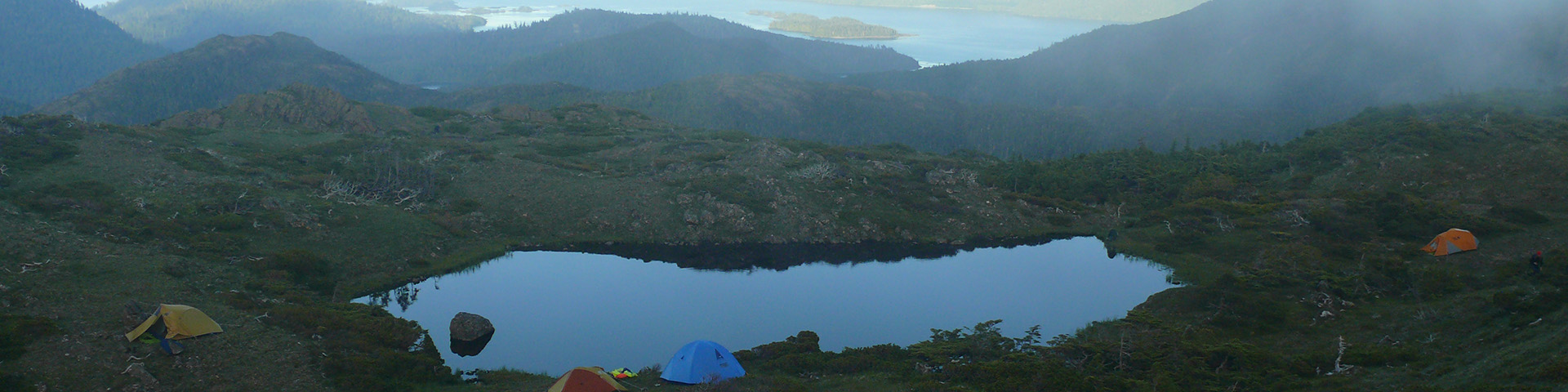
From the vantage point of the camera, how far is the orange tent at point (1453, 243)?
171 feet

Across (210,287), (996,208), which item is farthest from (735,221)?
(210,287)

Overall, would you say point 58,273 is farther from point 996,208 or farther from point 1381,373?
point 996,208

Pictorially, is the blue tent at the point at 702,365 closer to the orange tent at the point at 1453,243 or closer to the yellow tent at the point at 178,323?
the yellow tent at the point at 178,323

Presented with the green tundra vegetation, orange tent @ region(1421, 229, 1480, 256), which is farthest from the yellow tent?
orange tent @ region(1421, 229, 1480, 256)

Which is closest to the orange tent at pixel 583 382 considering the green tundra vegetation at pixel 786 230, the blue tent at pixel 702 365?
the green tundra vegetation at pixel 786 230

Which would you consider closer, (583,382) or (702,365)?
(583,382)

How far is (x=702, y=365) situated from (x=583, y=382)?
5.35 metres

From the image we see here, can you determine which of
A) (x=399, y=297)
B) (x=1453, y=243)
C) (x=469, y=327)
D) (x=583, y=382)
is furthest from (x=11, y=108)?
(x=1453, y=243)

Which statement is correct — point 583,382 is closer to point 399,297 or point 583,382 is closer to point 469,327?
point 469,327

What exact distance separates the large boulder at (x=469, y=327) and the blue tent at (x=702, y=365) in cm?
1372

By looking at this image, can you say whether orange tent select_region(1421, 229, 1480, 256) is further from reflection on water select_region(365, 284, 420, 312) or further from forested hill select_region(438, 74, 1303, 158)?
forested hill select_region(438, 74, 1303, 158)

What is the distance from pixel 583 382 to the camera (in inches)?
1294

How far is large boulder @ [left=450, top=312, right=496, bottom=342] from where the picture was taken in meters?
45.3

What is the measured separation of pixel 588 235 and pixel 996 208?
36787mm
